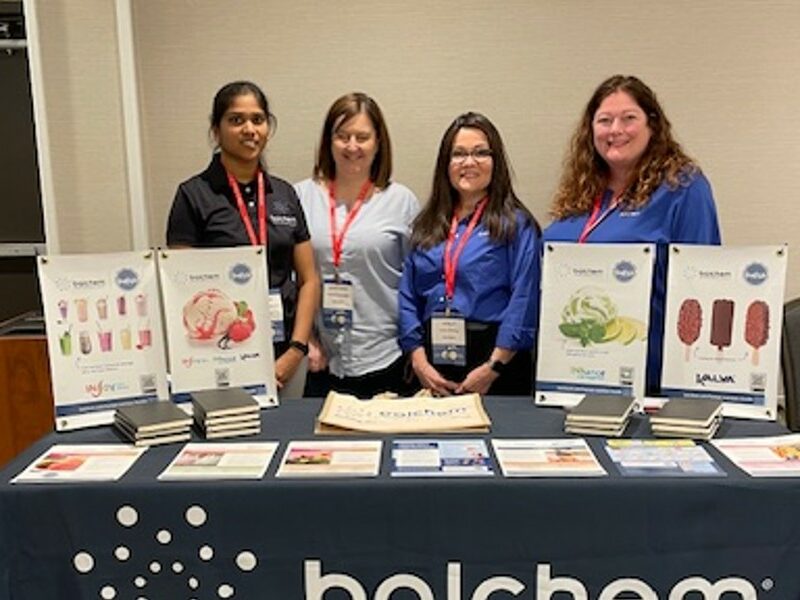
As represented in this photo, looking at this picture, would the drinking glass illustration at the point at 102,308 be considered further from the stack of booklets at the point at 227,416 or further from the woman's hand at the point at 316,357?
the woman's hand at the point at 316,357

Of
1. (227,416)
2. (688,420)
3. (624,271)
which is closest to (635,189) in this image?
(624,271)

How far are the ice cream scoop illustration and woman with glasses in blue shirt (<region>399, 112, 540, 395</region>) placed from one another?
715 millimetres

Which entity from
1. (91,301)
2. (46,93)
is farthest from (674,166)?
(46,93)

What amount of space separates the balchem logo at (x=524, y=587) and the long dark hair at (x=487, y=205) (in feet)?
3.59

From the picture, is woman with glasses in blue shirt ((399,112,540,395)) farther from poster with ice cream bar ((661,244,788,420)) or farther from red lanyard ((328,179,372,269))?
poster with ice cream bar ((661,244,788,420))

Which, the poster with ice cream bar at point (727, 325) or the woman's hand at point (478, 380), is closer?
the poster with ice cream bar at point (727, 325)

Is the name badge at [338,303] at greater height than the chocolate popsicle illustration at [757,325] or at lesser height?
lesser

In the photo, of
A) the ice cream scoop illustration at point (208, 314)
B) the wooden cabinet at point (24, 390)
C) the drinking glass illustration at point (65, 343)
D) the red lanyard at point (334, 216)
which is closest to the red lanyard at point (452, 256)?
the red lanyard at point (334, 216)

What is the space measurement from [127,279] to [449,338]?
951 mm

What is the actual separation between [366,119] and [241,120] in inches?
16.0

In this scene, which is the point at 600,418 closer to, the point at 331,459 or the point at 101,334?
the point at 331,459

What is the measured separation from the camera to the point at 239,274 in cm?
191

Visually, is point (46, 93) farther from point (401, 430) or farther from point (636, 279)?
point (636, 279)

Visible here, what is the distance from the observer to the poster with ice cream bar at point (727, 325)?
70.4 inches
